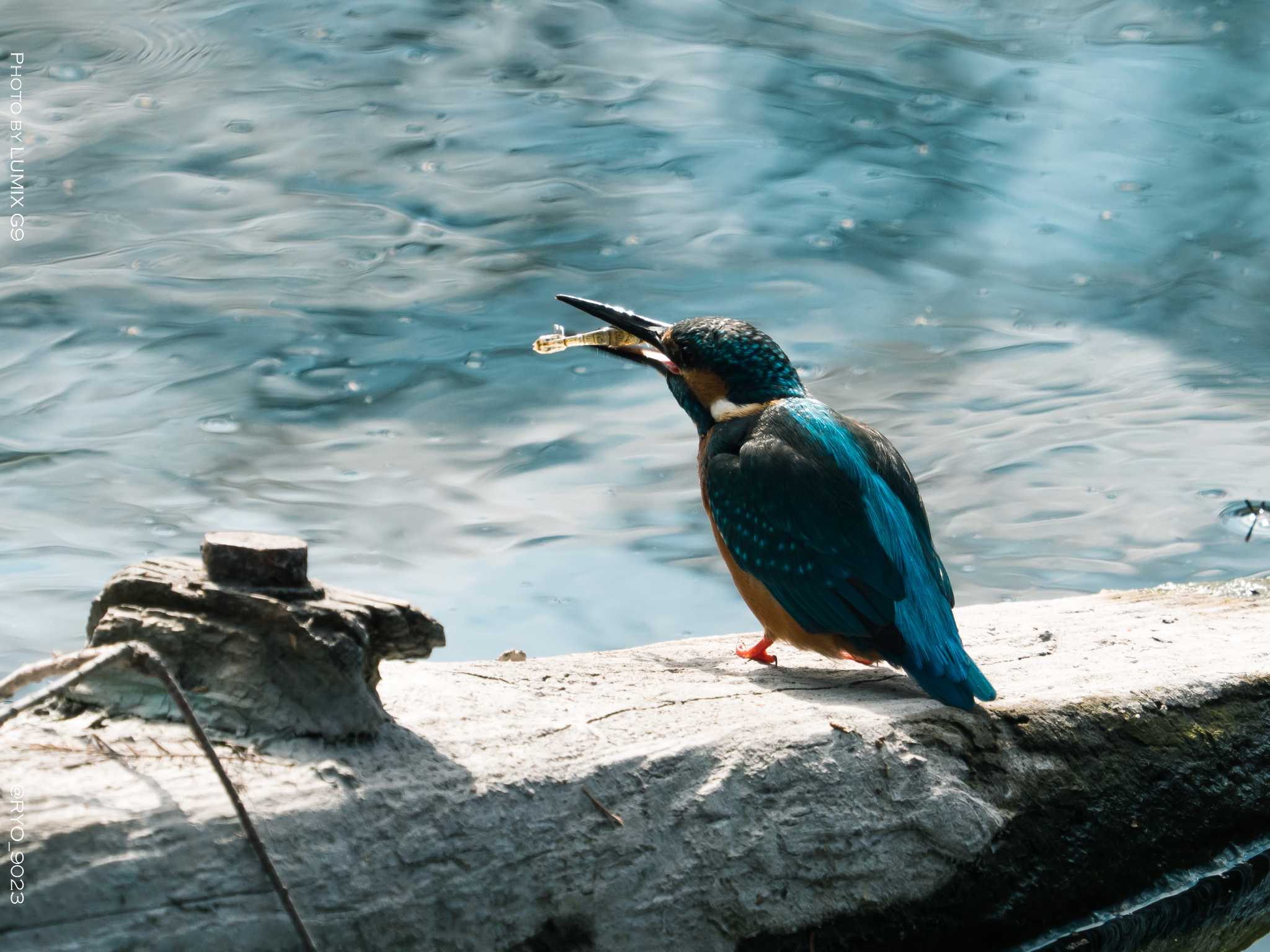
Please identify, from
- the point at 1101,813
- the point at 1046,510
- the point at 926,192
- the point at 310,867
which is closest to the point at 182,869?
the point at 310,867

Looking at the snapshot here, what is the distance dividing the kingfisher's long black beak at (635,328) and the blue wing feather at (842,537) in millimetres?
442

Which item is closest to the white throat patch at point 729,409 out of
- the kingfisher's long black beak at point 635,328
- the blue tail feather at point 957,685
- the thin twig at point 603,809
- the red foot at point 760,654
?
the kingfisher's long black beak at point 635,328

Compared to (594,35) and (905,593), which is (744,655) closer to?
(905,593)

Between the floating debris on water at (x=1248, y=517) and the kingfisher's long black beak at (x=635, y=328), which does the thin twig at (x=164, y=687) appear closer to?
the kingfisher's long black beak at (x=635, y=328)

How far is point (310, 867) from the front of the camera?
1.90 m

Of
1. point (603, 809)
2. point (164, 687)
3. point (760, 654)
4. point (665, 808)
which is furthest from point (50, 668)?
point (760, 654)

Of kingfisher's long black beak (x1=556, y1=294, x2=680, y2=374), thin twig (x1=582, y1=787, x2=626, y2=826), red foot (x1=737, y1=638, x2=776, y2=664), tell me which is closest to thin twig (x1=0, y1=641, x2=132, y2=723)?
thin twig (x1=582, y1=787, x2=626, y2=826)

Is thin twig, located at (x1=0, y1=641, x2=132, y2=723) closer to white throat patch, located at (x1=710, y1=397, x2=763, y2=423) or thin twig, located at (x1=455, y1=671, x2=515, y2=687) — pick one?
thin twig, located at (x1=455, y1=671, x2=515, y2=687)

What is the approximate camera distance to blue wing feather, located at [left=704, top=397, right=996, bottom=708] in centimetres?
265

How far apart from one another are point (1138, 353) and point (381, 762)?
226 inches

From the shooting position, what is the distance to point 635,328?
11.3ft

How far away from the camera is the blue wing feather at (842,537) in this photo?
2654 mm

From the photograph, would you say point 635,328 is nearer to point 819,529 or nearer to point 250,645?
point 819,529

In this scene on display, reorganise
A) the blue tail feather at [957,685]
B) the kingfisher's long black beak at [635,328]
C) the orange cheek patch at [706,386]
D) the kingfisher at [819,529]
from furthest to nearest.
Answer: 1. the kingfisher's long black beak at [635,328]
2. the orange cheek patch at [706,386]
3. the kingfisher at [819,529]
4. the blue tail feather at [957,685]
